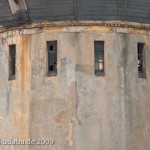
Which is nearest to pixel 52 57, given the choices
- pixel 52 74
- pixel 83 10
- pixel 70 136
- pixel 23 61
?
pixel 52 74

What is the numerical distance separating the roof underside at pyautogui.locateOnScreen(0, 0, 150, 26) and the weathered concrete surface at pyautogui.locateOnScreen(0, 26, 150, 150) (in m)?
0.51

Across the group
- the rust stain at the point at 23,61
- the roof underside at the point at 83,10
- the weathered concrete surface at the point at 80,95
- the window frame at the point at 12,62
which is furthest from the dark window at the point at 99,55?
the window frame at the point at 12,62

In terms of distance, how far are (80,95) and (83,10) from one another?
359 centimetres

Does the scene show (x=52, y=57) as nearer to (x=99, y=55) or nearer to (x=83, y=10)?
(x=99, y=55)

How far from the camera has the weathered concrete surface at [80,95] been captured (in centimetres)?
3134

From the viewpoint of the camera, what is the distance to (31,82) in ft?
105

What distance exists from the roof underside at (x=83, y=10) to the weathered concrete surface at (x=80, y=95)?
20.0 inches

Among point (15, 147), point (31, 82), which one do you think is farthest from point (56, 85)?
point (15, 147)

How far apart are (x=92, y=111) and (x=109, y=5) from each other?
453cm

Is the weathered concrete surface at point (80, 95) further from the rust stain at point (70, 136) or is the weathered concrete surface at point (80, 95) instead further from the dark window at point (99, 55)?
the dark window at point (99, 55)

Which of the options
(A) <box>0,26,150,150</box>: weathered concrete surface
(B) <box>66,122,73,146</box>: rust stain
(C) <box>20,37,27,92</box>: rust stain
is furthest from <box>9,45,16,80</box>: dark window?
(B) <box>66,122,73,146</box>: rust stain

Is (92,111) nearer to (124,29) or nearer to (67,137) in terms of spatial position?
(67,137)

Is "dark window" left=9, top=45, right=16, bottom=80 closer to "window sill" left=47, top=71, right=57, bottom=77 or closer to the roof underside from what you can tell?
the roof underside

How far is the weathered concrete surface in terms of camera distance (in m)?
31.3
